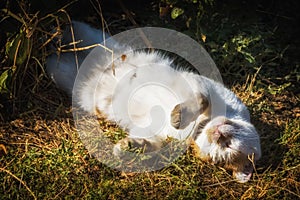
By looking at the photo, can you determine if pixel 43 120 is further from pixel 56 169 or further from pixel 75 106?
pixel 56 169

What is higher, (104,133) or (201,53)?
(201,53)

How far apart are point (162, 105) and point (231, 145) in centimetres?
53

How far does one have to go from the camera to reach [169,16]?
4172 mm

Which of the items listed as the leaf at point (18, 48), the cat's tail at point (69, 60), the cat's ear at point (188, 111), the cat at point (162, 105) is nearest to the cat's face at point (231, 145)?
the cat at point (162, 105)

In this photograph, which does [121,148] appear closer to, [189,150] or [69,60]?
[189,150]

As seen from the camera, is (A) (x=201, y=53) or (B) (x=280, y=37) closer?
(A) (x=201, y=53)

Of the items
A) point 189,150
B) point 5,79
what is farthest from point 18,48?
point 189,150

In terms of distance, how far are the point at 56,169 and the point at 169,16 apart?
1788mm

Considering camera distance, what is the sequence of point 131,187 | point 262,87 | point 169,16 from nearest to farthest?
point 131,187, point 262,87, point 169,16

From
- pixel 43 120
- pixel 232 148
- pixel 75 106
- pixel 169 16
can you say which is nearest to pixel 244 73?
pixel 169 16

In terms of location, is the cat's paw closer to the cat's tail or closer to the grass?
the grass

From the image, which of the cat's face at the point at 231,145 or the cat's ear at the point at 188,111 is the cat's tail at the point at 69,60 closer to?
the cat's ear at the point at 188,111

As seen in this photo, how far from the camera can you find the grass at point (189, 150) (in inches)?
116

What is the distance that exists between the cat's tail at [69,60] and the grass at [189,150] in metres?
0.08
